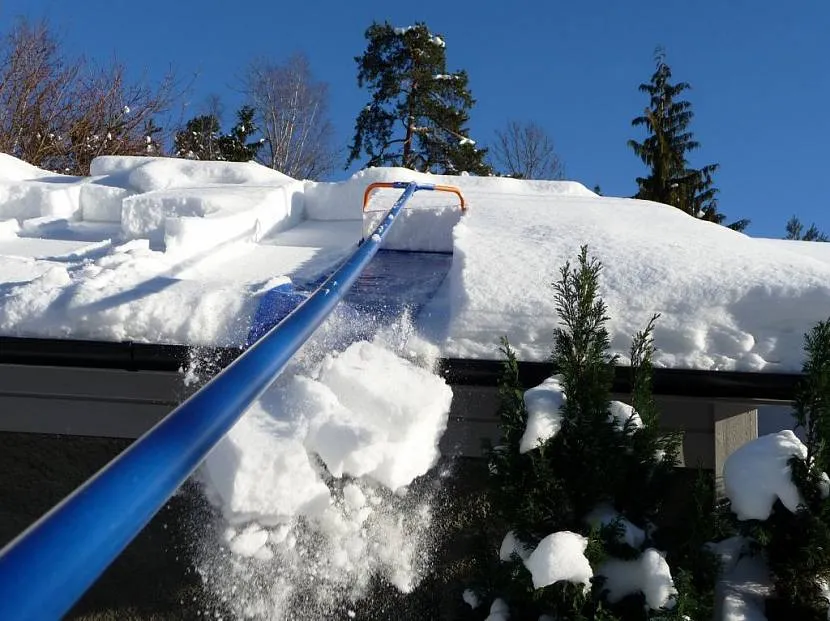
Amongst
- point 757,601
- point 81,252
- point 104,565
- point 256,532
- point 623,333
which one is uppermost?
point 81,252

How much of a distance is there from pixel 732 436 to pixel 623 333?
24.3 inches

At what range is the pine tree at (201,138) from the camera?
19.4m

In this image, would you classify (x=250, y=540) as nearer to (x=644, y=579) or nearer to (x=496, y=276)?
(x=644, y=579)

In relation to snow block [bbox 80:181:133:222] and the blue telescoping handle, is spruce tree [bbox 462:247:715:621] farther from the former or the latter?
snow block [bbox 80:181:133:222]

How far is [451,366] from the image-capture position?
2039 mm

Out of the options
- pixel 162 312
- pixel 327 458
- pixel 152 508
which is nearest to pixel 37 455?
pixel 162 312

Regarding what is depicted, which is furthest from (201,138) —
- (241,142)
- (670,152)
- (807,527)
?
(807,527)

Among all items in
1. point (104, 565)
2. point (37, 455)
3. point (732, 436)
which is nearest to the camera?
point (104, 565)

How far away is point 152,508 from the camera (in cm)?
53

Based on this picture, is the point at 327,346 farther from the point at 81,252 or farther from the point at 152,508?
the point at 81,252

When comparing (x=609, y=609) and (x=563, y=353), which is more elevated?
(x=563, y=353)

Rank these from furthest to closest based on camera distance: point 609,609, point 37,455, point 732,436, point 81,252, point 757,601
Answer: point 81,252
point 37,455
point 732,436
point 757,601
point 609,609

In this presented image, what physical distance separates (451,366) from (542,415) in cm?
50

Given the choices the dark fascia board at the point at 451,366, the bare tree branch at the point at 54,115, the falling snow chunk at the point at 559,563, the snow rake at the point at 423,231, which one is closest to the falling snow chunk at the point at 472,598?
the falling snow chunk at the point at 559,563
